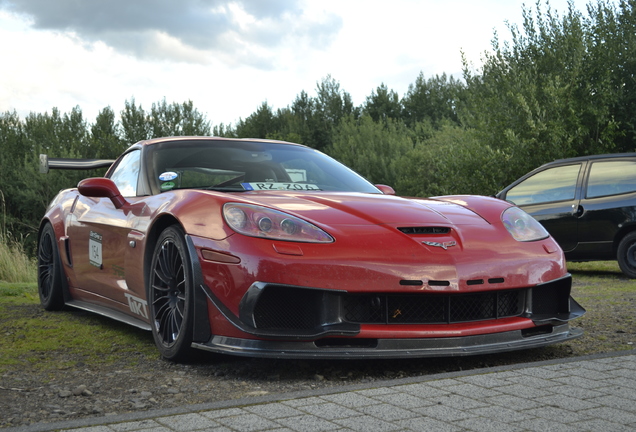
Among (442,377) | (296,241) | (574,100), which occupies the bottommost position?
(442,377)

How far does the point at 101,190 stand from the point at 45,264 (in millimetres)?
1977

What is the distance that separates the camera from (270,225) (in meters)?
3.69

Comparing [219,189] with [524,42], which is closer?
[219,189]

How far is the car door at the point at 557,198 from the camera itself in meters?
9.85

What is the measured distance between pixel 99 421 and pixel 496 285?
2.10m

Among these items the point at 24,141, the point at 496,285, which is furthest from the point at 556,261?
the point at 24,141

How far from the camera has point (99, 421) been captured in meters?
2.63

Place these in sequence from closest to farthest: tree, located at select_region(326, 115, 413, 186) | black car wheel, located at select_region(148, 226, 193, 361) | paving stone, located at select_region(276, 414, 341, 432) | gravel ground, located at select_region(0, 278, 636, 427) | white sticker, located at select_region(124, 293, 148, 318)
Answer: paving stone, located at select_region(276, 414, 341, 432), gravel ground, located at select_region(0, 278, 636, 427), black car wheel, located at select_region(148, 226, 193, 361), white sticker, located at select_region(124, 293, 148, 318), tree, located at select_region(326, 115, 413, 186)

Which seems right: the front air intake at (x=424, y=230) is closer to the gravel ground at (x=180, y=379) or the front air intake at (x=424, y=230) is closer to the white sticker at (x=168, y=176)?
the gravel ground at (x=180, y=379)

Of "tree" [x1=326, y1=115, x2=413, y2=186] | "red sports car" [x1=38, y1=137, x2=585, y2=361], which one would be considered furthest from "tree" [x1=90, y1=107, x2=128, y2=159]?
"red sports car" [x1=38, y1=137, x2=585, y2=361]

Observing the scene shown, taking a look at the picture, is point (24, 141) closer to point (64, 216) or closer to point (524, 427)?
point (64, 216)

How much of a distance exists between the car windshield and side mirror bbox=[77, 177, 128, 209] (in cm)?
28

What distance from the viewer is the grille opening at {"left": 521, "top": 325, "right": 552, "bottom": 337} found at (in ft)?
13.2

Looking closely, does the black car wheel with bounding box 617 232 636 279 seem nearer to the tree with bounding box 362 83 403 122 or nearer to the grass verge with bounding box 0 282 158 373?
the grass verge with bounding box 0 282 158 373
